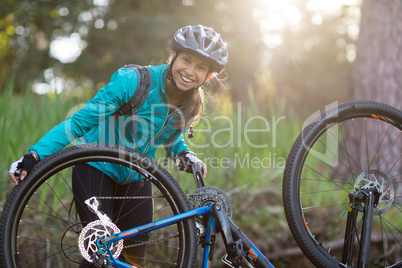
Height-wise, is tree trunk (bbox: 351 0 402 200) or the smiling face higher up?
tree trunk (bbox: 351 0 402 200)

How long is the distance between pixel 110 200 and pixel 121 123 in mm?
384

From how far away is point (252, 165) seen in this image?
3268mm

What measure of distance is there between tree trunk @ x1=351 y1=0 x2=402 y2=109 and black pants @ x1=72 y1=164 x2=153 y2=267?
101 inches

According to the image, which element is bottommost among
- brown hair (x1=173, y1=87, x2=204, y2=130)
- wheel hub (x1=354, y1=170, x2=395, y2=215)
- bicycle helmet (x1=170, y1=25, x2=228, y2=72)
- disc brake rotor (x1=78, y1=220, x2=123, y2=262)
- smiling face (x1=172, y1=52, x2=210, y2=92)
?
disc brake rotor (x1=78, y1=220, x2=123, y2=262)

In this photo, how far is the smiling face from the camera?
72.5 inches

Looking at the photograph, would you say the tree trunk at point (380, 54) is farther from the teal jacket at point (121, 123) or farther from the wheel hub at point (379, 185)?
the teal jacket at point (121, 123)

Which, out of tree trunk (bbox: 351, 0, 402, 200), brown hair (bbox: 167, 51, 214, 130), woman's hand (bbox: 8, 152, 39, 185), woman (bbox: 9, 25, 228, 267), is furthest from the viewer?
tree trunk (bbox: 351, 0, 402, 200)

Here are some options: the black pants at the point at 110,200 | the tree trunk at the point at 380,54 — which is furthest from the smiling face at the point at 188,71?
the tree trunk at the point at 380,54

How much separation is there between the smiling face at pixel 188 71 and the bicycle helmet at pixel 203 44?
47mm

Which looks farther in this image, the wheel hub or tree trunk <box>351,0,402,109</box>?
tree trunk <box>351,0,402,109</box>

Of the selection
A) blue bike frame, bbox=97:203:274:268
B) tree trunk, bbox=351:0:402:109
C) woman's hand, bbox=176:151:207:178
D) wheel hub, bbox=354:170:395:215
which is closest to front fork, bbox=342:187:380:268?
wheel hub, bbox=354:170:395:215

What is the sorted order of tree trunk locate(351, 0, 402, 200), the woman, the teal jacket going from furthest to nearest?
tree trunk locate(351, 0, 402, 200) < the woman < the teal jacket

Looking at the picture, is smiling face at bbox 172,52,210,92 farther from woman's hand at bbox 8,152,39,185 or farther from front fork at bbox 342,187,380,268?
front fork at bbox 342,187,380,268

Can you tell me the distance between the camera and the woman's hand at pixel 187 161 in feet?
6.30
